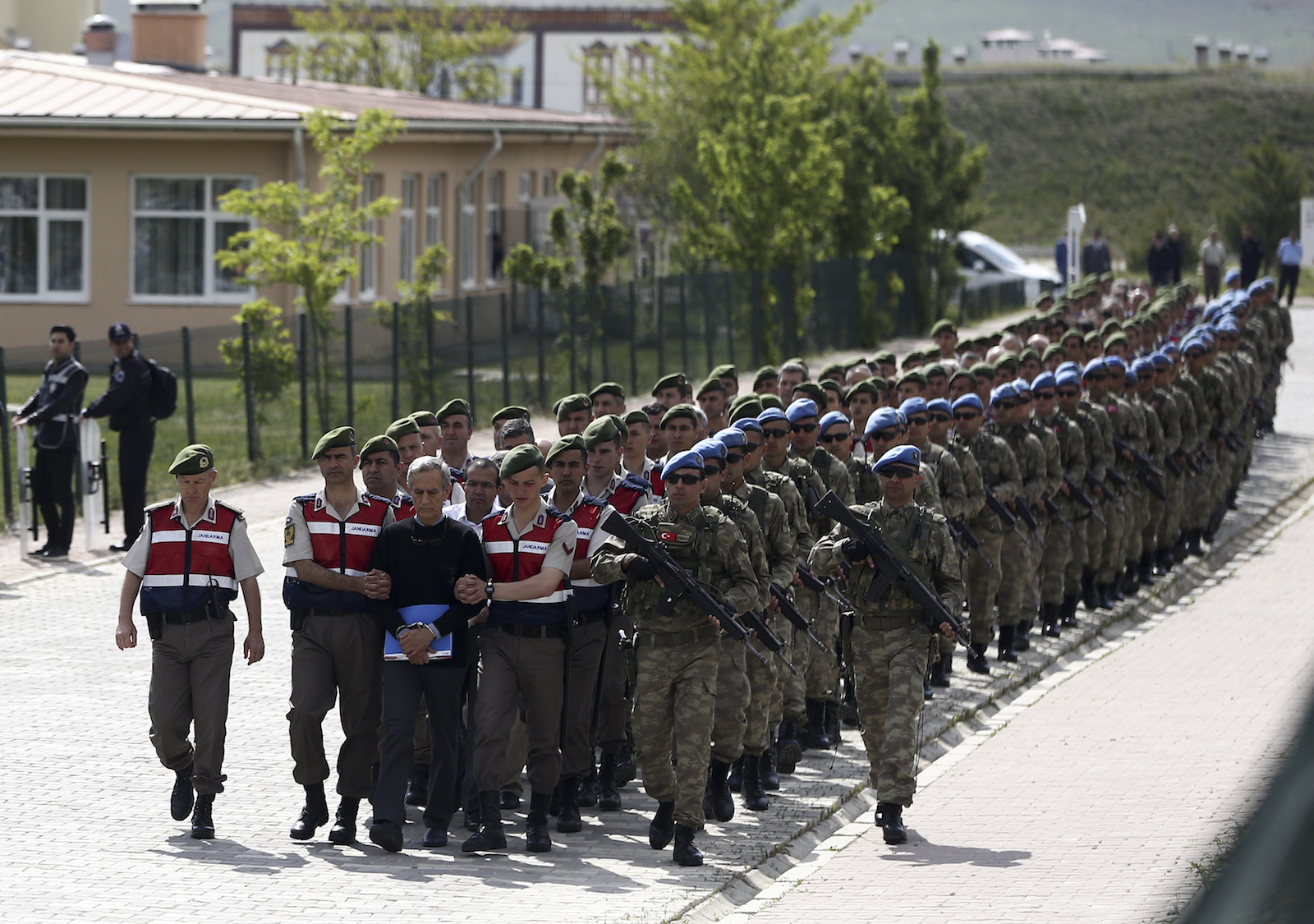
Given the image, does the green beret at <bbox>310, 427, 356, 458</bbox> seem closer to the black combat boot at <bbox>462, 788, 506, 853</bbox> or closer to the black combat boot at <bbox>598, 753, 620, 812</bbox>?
the black combat boot at <bbox>462, 788, 506, 853</bbox>

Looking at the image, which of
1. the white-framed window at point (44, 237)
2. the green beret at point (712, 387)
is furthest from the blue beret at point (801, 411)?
the white-framed window at point (44, 237)

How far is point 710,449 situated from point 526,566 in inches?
39.2

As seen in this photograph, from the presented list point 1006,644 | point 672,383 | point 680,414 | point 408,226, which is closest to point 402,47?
point 408,226

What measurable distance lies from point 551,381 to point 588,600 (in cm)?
1837

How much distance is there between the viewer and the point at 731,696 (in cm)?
833

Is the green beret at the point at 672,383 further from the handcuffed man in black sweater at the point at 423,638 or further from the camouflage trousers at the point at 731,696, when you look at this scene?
the handcuffed man in black sweater at the point at 423,638

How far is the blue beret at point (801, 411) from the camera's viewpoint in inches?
408

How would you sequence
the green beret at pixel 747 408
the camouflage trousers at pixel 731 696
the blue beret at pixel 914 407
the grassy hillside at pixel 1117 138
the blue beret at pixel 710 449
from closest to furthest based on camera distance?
1. the blue beret at pixel 710 449
2. the camouflage trousers at pixel 731 696
3. the green beret at pixel 747 408
4. the blue beret at pixel 914 407
5. the grassy hillside at pixel 1117 138

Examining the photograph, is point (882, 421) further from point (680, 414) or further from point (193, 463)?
point (193, 463)

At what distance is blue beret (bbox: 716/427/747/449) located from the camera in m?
8.59

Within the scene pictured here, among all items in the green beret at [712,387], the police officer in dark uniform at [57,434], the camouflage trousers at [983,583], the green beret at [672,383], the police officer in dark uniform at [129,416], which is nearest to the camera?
the green beret at [672,383]

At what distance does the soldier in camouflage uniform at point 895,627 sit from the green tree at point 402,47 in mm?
47947

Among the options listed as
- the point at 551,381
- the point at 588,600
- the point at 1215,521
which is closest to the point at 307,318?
the point at 551,381

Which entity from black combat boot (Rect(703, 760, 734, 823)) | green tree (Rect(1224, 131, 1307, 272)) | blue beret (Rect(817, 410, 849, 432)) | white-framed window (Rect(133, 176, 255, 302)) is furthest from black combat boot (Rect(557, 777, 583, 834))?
green tree (Rect(1224, 131, 1307, 272))
